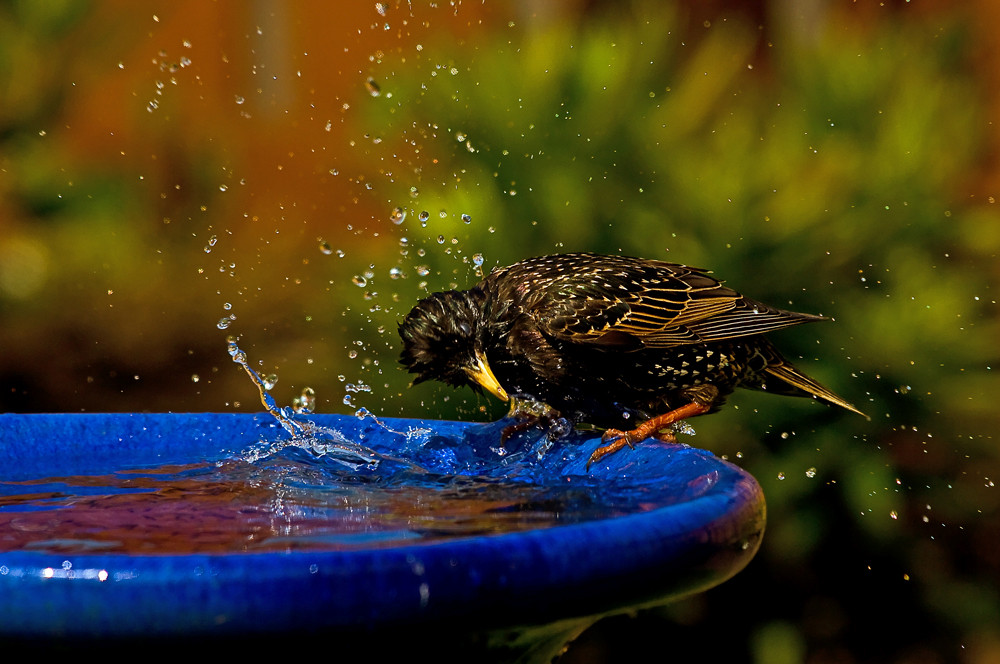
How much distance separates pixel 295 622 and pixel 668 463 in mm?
994

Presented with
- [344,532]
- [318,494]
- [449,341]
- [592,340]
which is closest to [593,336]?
[592,340]

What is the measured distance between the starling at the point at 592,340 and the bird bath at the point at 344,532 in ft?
1.68

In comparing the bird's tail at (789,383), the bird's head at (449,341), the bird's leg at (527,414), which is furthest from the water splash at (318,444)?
the bird's tail at (789,383)

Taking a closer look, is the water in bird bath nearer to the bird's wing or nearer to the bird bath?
the bird bath

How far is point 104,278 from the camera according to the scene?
5.12m

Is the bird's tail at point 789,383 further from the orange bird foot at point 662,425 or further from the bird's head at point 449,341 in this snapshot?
the bird's head at point 449,341

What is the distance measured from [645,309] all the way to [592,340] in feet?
0.72

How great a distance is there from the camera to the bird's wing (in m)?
3.13

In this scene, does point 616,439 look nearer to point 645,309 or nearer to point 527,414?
point 527,414

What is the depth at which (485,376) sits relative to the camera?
3137 millimetres

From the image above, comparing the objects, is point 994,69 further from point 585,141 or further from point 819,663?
point 819,663

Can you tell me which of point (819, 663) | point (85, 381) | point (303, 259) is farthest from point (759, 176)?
point (85, 381)

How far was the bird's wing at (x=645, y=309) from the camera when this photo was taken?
10.3ft

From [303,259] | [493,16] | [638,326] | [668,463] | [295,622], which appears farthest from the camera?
[493,16]
